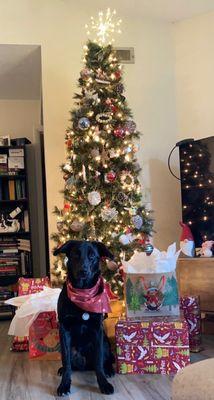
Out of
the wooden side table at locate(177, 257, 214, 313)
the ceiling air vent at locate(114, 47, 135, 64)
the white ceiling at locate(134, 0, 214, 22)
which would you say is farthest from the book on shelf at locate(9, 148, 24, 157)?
the wooden side table at locate(177, 257, 214, 313)

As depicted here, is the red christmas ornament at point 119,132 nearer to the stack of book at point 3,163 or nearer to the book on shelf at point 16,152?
the book on shelf at point 16,152

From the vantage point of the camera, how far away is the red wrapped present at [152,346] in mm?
2203

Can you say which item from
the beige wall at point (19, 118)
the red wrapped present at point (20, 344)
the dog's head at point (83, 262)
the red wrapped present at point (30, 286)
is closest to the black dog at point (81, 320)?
the dog's head at point (83, 262)

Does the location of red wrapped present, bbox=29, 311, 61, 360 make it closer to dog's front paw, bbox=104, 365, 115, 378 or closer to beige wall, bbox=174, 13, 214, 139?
dog's front paw, bbox=104, 365, 115, 378

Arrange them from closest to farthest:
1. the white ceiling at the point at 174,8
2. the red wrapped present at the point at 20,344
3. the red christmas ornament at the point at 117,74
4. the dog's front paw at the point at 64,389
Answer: the dog's front paw at the point at 64,389, the red wrapped present at the point at 20,344, the red christmas ornament at the point at 117,74, the white ceiling at the point at 174,8

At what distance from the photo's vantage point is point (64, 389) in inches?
78.6

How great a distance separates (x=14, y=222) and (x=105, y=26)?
7.48ft

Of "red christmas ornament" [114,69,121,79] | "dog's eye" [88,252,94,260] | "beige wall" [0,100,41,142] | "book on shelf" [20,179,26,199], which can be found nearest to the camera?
"dog's eye" [88,252,94,260]

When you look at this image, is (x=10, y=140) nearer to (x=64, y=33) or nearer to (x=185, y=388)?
(x=64, y=33)

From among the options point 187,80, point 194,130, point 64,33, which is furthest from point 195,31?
point 64,33

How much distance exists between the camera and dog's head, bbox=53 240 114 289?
207cm

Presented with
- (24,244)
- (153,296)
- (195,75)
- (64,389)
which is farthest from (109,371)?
(195,75)

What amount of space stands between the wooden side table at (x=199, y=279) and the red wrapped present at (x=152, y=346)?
76 cm

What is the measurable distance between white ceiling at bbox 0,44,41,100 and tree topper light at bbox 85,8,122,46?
546 millimetres
